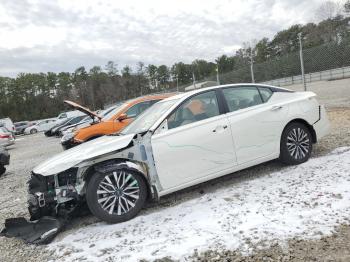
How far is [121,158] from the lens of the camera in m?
4.58

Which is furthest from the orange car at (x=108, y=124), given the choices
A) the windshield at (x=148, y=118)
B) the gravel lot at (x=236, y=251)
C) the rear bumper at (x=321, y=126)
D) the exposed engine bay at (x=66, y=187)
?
the rear bumper at (x=321, y=126)

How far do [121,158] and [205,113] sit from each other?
1372mm

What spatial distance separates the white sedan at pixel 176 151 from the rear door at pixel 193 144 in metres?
0.01

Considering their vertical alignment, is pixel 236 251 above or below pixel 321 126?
below

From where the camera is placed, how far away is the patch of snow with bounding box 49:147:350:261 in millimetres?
3527

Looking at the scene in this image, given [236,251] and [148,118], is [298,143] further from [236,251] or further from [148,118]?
[236,251]

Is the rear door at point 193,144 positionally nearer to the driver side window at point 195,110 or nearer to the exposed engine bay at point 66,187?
the driver side window at point 195,110

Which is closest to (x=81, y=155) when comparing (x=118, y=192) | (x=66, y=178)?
(x=66, y=178)

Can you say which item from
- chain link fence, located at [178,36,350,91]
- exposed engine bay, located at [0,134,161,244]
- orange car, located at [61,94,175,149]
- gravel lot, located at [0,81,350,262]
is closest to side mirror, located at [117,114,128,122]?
orange car, located at [61,94,175,149]

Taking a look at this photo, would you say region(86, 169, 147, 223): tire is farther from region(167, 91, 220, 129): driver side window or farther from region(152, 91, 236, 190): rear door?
region(167, 91, 220, 129): driver side window

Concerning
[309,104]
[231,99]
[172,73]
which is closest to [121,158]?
[231,99]

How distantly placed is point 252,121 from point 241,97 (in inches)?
17.9

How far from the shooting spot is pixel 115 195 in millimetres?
4383

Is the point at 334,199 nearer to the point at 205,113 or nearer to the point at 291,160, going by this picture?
the point at 291,160
